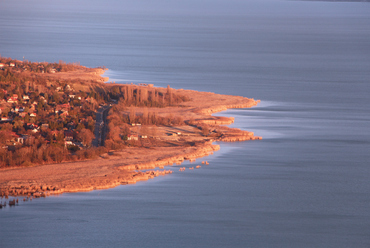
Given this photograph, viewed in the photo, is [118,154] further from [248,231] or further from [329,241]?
[329,241]

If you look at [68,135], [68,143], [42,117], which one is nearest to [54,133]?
[68,135]

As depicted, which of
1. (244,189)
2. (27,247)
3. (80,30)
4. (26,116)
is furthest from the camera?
(80,30)

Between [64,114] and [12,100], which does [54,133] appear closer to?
[64,114]

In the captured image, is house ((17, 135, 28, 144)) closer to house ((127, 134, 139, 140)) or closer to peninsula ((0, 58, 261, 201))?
peninsula ((0, 58, 261, 201))

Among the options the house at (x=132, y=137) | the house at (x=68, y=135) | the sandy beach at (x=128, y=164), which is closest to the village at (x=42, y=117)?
the house at (x=68, y=135)

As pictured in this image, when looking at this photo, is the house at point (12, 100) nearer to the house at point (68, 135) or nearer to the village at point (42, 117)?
the village at point (42, 117)

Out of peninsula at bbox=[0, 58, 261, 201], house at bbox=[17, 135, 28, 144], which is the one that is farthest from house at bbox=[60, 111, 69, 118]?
house at bbox=[17, 135, 28, 144]

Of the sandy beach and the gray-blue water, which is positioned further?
the sandy beach

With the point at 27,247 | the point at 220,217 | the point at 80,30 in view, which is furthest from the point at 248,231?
the point at 80,30
